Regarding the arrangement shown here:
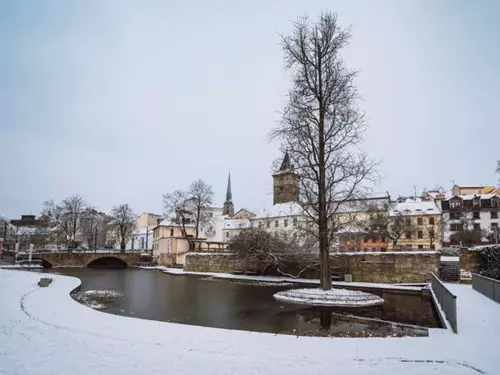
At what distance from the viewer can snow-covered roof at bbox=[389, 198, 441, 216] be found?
60.8m

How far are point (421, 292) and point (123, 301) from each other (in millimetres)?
15614

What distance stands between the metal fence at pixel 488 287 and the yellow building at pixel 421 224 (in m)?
A: 39.4

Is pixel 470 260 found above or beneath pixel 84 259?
above

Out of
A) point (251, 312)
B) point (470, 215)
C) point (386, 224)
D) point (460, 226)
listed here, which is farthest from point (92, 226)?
point (251, 312)

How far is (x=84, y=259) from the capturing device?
6025cm

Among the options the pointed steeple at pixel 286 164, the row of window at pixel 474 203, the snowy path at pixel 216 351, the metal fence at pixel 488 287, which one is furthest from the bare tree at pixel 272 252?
the row of window at pixel 474 203

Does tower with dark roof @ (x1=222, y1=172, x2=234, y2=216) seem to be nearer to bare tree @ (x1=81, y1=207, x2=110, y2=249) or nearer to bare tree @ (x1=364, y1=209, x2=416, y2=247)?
bare tree @ (x1=81, y1=207, x2=110, y2=249)

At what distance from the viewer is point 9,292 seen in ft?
58.4

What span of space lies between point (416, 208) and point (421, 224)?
306cm

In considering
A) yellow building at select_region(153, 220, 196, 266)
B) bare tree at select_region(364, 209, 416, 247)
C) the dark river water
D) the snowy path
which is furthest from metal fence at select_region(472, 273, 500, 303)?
yellow building at select_region(153, 220, 196, 266)

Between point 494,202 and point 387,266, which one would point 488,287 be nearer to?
point 387,266

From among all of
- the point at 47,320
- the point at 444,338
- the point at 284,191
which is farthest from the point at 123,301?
the point at 444,338

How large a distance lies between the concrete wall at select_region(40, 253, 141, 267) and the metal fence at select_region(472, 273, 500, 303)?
175 ft

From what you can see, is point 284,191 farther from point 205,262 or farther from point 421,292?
point 205,262
